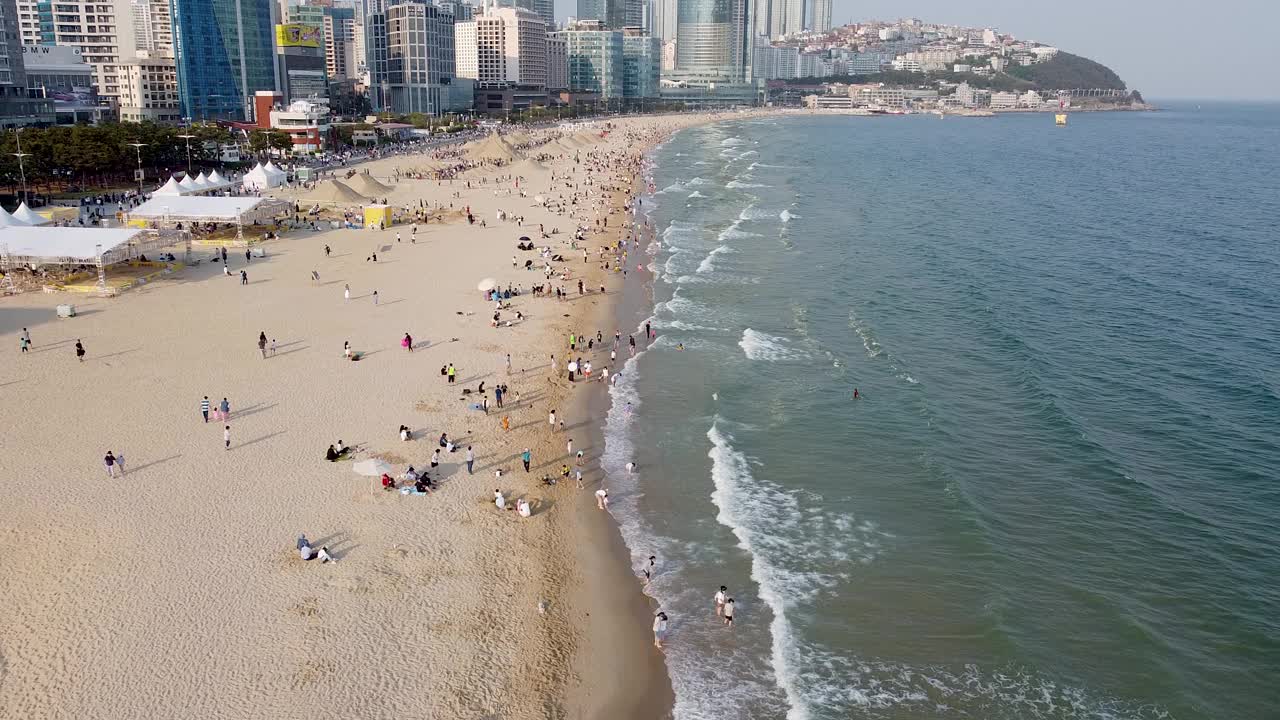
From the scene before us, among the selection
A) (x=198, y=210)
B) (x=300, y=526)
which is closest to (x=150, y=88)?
(x=198, y=210)

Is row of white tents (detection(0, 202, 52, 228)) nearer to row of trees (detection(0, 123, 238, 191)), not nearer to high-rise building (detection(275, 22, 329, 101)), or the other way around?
row of trees (detection(0, 123, 238, 191))

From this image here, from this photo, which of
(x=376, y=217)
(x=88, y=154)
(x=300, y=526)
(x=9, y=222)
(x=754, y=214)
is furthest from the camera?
(x=754, y=214)

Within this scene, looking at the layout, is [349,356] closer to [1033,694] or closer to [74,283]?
[74,283]

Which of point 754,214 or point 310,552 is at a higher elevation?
point 754,214

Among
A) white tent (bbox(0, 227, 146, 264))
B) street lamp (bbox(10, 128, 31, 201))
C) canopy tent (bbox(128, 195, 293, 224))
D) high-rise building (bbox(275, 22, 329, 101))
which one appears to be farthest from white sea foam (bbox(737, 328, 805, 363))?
high-rise building (bbox(275, 22, 329, 101))

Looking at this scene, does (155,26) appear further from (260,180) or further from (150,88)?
(260,180)
